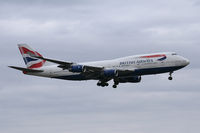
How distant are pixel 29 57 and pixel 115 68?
68.7ft

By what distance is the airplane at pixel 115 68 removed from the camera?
9088cm

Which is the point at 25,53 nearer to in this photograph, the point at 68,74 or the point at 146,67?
the point at 68,74

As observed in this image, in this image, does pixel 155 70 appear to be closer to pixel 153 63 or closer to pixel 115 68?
pixel 153 63

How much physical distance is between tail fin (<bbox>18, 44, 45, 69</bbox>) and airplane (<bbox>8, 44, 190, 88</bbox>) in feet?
4.74

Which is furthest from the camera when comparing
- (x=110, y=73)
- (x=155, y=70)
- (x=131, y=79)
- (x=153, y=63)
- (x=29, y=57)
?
(x=29, y=57)

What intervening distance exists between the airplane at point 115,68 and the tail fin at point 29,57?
1446 mm

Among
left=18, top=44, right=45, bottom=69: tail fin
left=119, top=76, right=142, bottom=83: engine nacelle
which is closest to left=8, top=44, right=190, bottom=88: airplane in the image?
left=119, top=76, right=142, bottom=83: engine nacelle

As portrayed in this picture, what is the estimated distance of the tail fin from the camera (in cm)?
10412

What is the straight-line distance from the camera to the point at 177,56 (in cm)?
9206

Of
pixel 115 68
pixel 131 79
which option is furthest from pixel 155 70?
pixel 131 79

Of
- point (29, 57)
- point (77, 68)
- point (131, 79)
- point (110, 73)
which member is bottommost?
point (131, 79)

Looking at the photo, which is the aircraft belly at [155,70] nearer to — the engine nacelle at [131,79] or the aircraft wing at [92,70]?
the aircraft wing at [92,70]

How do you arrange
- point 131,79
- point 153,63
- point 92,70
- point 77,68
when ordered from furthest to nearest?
point 131,79 → point 92,70 → point 77,68 → point 153,63

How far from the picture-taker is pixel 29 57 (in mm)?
105750
